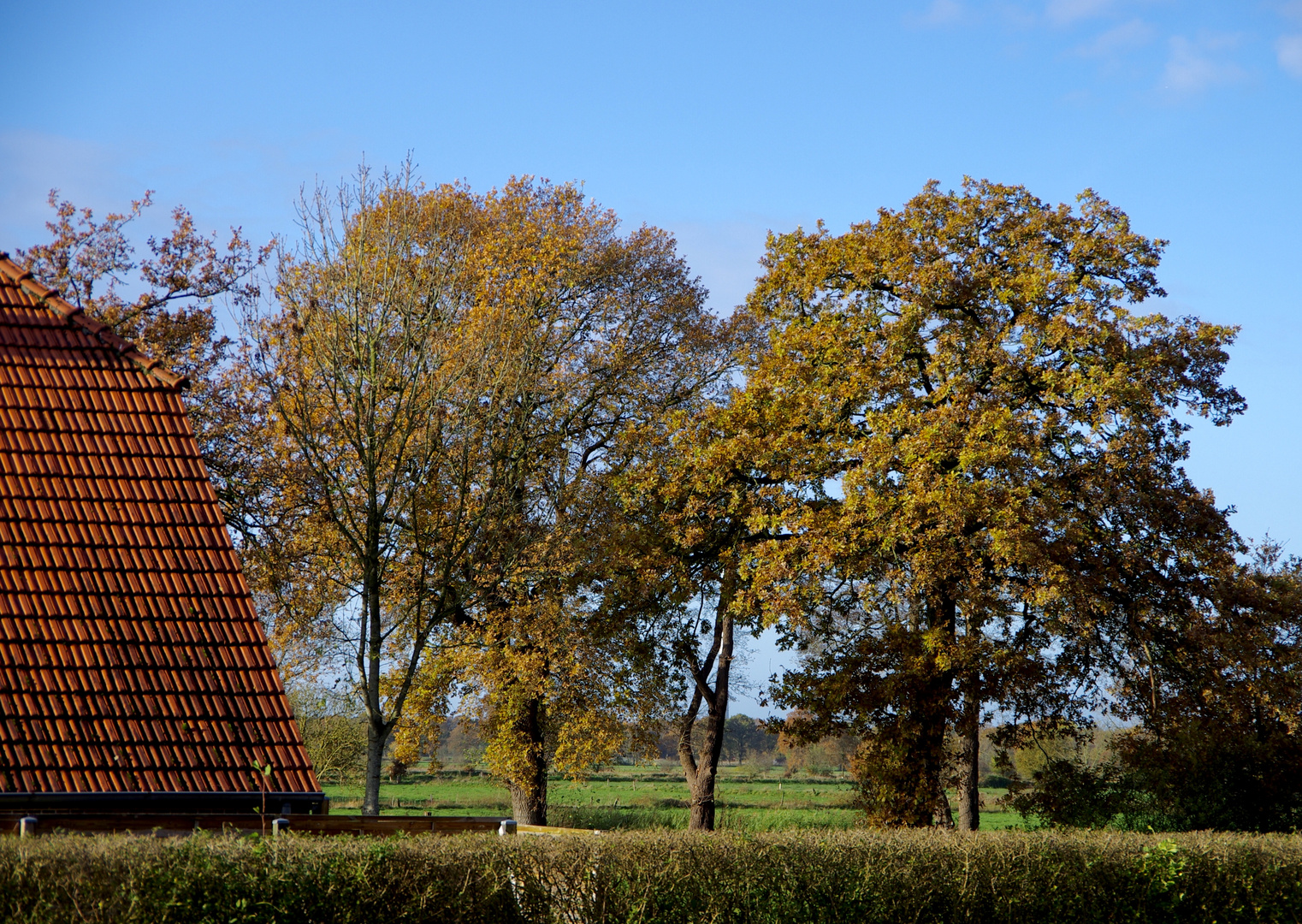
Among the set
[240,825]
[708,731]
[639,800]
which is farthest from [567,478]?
[639,800]

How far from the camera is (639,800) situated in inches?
1801

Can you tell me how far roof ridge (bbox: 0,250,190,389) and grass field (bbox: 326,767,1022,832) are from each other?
16.5m

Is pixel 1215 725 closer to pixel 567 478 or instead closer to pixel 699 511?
pixel 699 511

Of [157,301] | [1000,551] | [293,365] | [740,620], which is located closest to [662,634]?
[740,620]

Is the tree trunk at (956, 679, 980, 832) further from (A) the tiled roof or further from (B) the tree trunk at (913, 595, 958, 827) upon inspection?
(A) the tiled roof

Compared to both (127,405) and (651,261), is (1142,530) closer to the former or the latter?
(651,261)

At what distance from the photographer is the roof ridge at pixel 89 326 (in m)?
11.6

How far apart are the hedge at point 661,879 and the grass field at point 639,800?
12.9 meters

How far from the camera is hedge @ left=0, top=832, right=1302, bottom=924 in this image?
6.49 metres

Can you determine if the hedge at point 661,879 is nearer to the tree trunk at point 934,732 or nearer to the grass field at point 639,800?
the tree trunk at point 934,732

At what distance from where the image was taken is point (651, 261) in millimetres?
28234

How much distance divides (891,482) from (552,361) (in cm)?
915

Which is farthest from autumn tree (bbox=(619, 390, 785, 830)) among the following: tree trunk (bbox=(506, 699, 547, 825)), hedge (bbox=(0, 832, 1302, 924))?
hedge (bbox=(0, 832, 1302, 924))

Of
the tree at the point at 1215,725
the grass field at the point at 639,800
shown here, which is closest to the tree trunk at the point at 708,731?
the grass field at the point at 639,800
